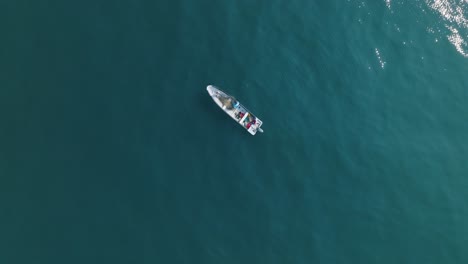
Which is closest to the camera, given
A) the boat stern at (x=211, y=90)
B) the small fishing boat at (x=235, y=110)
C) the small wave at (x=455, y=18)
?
the boat stern at (x=211, y=90)

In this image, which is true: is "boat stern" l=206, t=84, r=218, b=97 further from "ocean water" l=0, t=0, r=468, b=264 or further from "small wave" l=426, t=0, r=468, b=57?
"small wave" l=426, t=0, r=468, b=57

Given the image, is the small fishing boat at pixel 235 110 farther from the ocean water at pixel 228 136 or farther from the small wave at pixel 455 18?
the small wave at pixel 455 18

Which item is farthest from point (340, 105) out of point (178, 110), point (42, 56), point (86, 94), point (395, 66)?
point (42, 56)

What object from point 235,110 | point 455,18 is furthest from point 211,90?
point 455,18

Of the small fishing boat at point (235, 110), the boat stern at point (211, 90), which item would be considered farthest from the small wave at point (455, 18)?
the boat stern at point (211, 90)

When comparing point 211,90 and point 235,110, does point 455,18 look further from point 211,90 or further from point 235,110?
point 211,90

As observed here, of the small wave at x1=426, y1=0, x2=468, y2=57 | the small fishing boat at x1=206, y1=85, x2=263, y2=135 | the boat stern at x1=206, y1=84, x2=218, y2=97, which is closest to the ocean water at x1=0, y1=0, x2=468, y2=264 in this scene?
the boat stern at x1=206, y1=84, x2=218, y2=97

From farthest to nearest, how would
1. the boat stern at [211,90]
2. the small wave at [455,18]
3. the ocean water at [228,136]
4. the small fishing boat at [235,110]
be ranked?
1. the small wave at [455,18]
2. the small fishing boat at [235,110]
3. the boat stern at [211,90]
4. the ocean water at [228,136]
